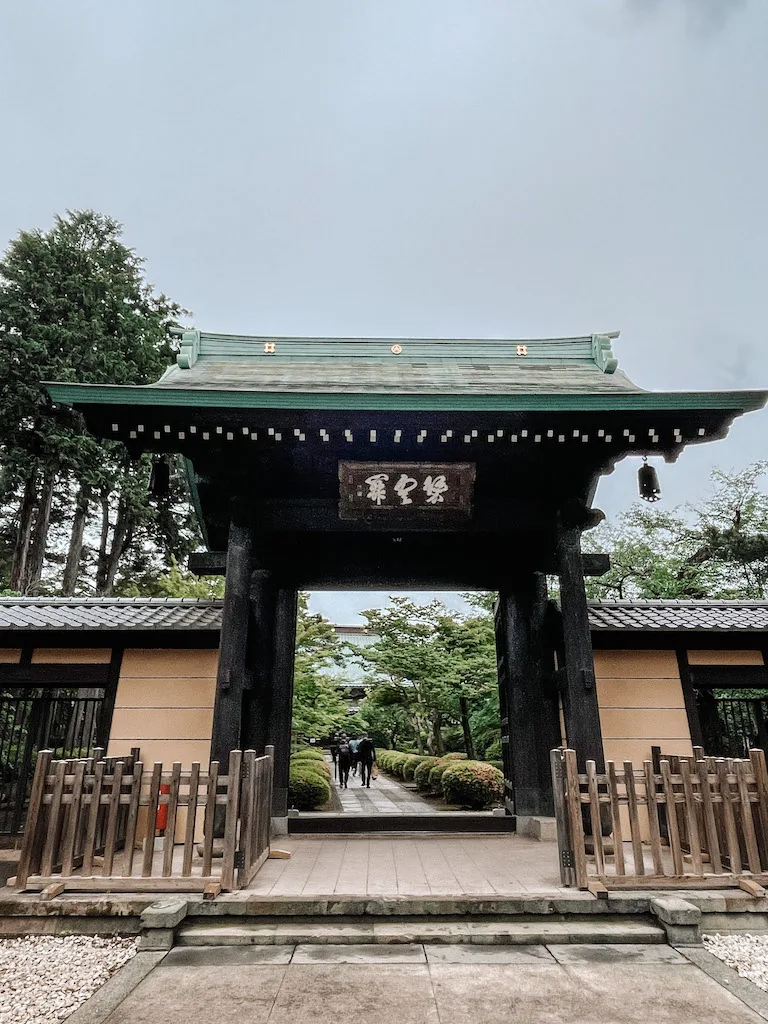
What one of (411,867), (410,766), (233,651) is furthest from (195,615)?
(410,766)

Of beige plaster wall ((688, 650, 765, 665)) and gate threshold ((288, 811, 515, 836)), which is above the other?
Answer: beige plaster wall ((688, 650, 765, 665))

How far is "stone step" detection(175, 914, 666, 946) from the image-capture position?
3.93 meters

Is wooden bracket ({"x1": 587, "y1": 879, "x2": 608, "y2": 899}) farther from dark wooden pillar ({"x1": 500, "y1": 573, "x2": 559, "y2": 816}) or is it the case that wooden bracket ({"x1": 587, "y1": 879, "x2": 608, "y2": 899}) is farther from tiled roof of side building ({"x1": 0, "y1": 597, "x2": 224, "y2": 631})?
tiled roof of side building ({"x1": 0, "y1": 597, "x2": 224, "y2": 631})

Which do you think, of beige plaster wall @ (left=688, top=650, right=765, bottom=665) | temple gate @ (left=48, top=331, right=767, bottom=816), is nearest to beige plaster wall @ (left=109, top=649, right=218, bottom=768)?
temple gate @ (left=48, top=331, right=767, bottom=816)

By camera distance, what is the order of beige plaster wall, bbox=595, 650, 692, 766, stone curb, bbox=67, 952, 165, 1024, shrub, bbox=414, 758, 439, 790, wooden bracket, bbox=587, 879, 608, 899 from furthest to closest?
shrub, bbox=414, 758, 439, 790 → beige plaster wall, bbox=595, 650, 692, 766 → wooden bracket, bbox=587, 879, 608, 899 → stone curb, bbox=67, 952, 165, 1024

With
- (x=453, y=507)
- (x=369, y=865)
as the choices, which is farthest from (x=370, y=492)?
(x=369, y=865)

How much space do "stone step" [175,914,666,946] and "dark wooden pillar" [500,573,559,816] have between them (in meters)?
3.23

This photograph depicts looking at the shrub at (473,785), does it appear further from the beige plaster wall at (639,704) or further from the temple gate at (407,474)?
the beige plaster wall at (639,704)

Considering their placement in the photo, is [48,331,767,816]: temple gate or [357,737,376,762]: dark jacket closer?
[48,331,767,816]: temple gate

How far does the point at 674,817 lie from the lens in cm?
453

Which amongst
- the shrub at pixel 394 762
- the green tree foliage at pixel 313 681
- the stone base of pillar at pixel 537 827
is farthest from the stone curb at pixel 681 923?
the shrub at pixel 394 762

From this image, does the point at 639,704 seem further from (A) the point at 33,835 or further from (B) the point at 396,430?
(A) the point at 33,835

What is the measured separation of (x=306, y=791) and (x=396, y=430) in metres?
7.90

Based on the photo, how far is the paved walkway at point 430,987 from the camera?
296cm
